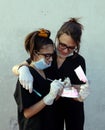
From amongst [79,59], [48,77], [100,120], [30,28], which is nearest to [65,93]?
[48,77]

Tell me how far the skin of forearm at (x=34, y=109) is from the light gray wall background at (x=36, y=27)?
2.72 ft

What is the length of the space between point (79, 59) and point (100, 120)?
0.93 metres

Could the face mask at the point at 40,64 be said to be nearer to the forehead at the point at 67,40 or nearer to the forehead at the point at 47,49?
the forehead at the point at 47,49

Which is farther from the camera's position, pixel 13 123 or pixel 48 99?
pixel 13 123

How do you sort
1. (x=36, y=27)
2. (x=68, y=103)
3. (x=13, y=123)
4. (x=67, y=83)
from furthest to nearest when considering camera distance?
(x=13, y=123) → (x=36, y=27) → (x=68, y=103) → (x=67, y=83)

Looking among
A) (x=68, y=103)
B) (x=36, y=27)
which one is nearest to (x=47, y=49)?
(x=68, y=103)

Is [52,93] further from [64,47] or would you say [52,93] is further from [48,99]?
[64,47]

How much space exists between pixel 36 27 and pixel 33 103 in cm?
86

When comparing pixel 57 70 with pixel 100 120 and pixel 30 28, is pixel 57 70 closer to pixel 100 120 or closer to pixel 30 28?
pixel 30 28

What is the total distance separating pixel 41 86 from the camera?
1.77m

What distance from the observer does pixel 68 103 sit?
2.03m

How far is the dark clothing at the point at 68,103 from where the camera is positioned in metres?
1.94

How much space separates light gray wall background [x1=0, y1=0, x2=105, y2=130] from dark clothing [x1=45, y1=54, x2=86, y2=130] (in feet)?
1.85

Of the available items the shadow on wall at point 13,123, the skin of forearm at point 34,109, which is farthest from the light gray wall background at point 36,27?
the skin of forearm at point 34,109
